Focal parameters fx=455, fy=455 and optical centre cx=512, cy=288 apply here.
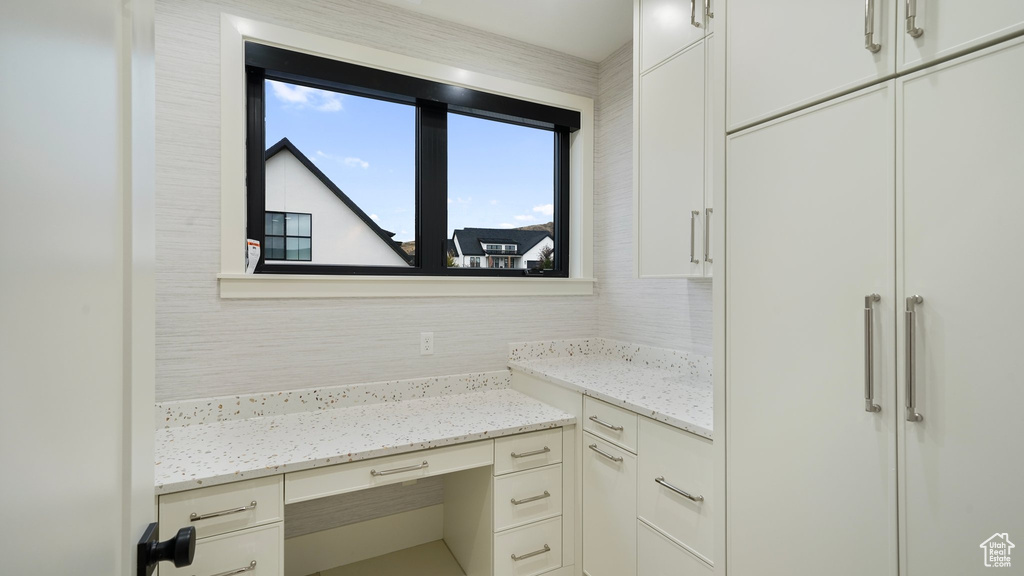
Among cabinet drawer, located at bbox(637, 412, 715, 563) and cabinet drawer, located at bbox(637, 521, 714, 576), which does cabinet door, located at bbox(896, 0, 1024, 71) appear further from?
cabinet drawer, located at bbox(637, 521, 714, 576)

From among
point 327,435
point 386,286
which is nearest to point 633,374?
point 386,286

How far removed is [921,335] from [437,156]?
6.79 feet

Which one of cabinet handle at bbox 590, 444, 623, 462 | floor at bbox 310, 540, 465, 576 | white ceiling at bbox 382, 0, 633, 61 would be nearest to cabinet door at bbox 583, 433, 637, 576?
cabinet handle at bbox 590, 444, 623, 462

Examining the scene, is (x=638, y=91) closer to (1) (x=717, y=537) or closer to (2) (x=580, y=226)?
(2) (x=580, y=226)

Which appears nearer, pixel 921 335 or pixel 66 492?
pixel 66 492

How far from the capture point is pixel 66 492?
0.39m

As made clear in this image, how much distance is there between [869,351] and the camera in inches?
34.4

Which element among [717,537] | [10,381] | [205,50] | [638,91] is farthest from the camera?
[638,91]

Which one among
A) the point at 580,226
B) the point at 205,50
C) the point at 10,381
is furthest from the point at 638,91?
the point at 10,381

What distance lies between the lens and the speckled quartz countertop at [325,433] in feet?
4.67

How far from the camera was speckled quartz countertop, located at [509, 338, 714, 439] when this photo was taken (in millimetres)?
1511

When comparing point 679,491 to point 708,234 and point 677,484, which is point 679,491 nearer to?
point 677,484

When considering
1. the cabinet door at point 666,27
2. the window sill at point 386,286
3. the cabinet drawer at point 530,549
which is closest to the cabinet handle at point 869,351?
the cabinet door at point 666,27

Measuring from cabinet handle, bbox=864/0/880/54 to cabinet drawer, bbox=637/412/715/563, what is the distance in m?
1.02
